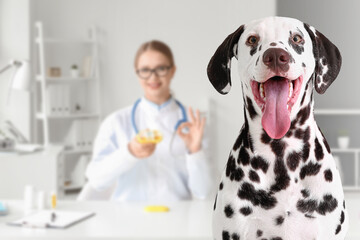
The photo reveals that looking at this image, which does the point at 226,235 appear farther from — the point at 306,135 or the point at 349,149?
the point at 349,149

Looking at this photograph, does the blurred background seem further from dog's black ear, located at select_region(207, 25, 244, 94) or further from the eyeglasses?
dog's black ear, located at select_region(207, 25, 244, 94)

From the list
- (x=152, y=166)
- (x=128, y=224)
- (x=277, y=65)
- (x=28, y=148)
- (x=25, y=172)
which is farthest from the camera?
(x=28, y=148)

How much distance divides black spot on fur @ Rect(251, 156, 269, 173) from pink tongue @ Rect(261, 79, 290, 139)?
0.15 ft

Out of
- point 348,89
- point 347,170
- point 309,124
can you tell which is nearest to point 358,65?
point 348,89

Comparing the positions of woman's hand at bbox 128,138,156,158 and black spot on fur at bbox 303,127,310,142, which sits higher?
black spot on fur at bbox 303,127,310,142

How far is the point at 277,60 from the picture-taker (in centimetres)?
49

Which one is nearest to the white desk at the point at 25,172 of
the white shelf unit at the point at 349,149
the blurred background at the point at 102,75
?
the blurred background at the point at 102,75

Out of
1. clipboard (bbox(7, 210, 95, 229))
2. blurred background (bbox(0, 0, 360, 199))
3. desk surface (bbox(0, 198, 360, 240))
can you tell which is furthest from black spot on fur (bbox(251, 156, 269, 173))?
blurred background (bbox(0, 0, 360, 199))

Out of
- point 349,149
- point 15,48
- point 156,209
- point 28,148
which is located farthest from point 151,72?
point 349,149

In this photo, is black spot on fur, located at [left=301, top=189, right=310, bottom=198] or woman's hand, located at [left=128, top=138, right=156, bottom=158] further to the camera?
woman's hand, located at [left=128, top=138, right=156, bottom=158]

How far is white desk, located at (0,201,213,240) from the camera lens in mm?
1722

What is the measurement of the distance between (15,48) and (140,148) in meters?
2.89

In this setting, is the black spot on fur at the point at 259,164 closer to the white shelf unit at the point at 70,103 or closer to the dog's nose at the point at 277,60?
the dog's nose at the point at 277,60

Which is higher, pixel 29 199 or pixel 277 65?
pixel 277 65
